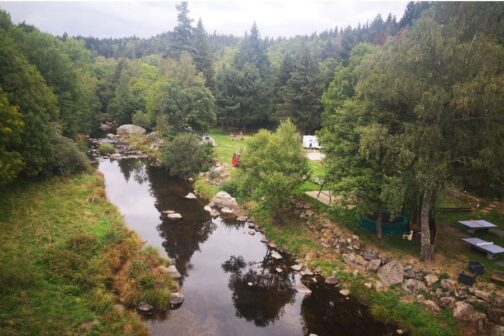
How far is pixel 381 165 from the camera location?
80.0 feet

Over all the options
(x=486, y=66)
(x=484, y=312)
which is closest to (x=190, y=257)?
(x=484, y=312)

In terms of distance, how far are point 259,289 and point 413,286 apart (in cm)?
967

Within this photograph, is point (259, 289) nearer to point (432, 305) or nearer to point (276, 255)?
point (276, 255)

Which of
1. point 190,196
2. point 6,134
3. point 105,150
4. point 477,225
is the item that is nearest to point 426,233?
point 477,225

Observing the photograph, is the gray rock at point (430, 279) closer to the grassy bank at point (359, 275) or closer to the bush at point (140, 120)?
the grassy bank at point (359, 275)

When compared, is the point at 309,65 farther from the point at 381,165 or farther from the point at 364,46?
the point at 381,165

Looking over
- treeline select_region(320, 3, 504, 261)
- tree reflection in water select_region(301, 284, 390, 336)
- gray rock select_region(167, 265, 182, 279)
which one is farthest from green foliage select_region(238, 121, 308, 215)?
gray rock select_region(167, 265, 182, 279)

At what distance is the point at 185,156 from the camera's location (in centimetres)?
4566

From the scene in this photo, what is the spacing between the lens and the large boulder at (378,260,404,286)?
74.2ft

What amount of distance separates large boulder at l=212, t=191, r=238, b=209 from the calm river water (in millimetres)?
1870

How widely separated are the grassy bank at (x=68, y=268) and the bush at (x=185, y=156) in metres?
15.4

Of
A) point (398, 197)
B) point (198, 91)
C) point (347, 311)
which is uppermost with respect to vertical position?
point (198, 91)

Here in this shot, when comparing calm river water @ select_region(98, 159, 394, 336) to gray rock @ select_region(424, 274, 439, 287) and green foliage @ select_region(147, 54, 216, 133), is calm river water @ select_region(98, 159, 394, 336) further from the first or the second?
green foliage @ select_region(147, 54, 216, 133)

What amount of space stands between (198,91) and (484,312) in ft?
145
